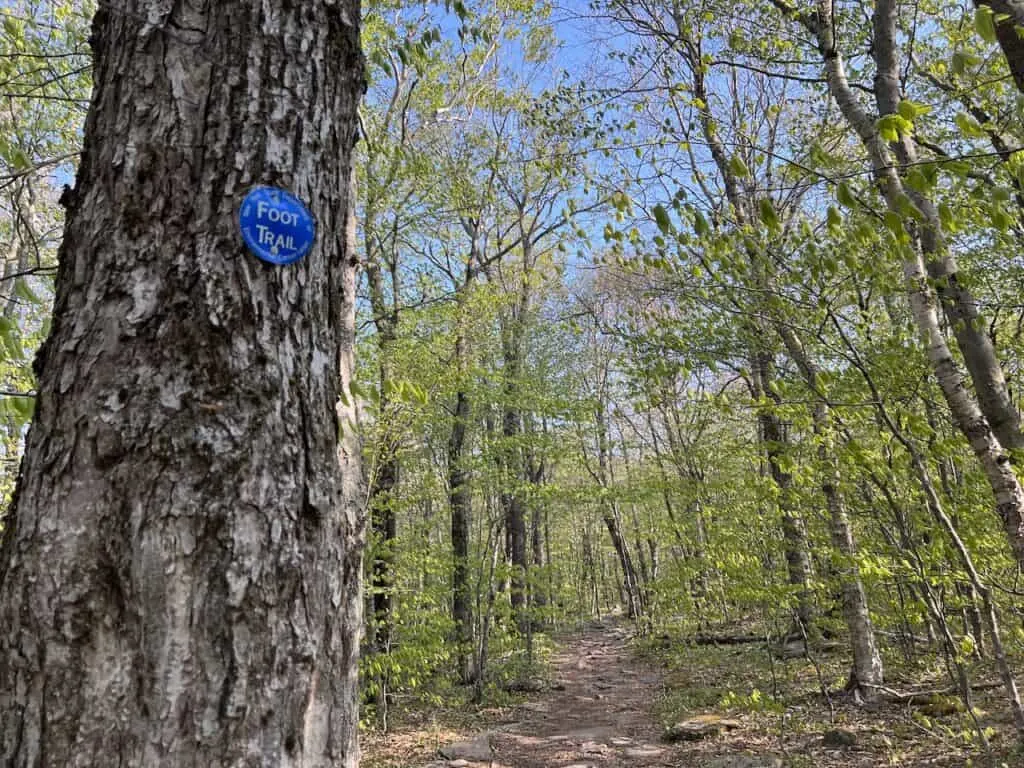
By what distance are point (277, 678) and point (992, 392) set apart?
4.21 metres

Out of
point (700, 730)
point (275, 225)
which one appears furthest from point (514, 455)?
point (275, 225)

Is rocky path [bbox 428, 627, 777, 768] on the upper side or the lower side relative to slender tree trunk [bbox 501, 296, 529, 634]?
lower

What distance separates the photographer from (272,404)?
1045 millimetres

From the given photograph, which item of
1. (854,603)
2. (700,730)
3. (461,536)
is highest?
(461,536)

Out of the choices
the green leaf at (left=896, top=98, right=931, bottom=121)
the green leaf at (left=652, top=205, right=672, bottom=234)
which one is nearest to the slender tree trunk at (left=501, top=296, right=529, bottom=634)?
the green leaf at (left=652, top=205, right=672, bottom=234)

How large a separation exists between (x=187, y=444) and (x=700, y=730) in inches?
286

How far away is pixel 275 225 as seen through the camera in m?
1.13

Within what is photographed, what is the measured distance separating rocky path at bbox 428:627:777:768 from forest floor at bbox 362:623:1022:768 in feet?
0.05

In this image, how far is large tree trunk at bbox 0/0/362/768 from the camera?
35.2 inches

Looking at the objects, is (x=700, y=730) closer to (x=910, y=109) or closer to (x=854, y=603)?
(x=854, y=603)

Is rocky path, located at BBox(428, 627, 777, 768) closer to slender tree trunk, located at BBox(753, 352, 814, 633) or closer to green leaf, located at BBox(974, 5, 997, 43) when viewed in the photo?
slender tree trunk, located at BBox(753, 352, 814, 633)

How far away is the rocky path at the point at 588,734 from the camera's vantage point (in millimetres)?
6398

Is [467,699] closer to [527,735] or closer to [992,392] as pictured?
[527,735]

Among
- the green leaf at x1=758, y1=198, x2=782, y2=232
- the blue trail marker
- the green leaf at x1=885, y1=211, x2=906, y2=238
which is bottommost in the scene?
the blue trail marker
